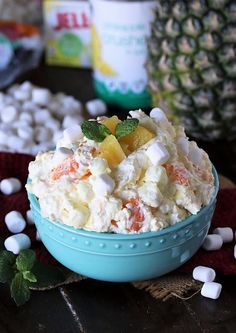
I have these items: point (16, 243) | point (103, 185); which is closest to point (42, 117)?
point (16, 243)

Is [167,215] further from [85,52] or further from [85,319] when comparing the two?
[85,52]

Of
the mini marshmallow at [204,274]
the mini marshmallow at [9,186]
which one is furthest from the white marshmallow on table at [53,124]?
the mini marshmallow at [204,274]

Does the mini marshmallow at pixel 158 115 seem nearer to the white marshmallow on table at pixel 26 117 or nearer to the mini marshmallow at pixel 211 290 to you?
the mini marshmallow at pixel 211 290

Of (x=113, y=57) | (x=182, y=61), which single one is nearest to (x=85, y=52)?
(x=113, y=57)

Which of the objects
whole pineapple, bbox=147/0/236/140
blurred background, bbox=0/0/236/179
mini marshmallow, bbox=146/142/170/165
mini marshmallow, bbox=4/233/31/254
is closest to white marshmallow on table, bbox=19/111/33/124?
blurred background, bbox=0/0/236/179

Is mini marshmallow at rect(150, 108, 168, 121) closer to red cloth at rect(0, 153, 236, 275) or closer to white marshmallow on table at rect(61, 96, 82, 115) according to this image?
red cloth at rect(0, 153, 236, 275)

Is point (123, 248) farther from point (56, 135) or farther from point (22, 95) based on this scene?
point (22, 95)
